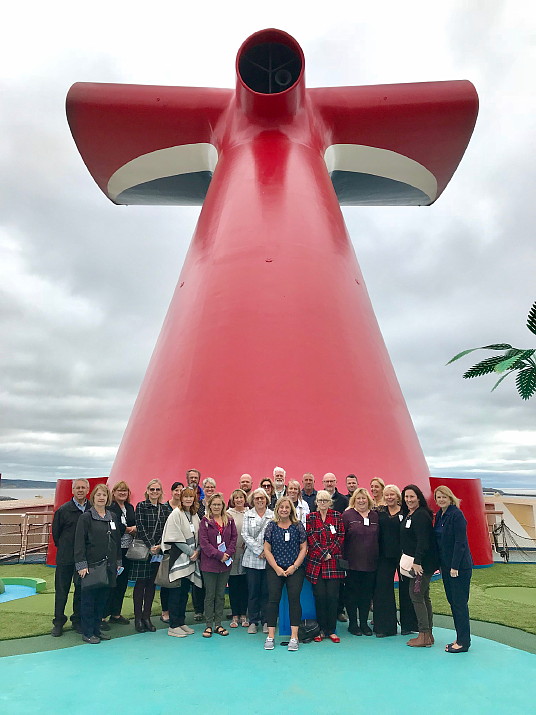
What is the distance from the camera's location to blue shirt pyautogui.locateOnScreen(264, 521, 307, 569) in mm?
4738

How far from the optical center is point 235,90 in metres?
9.21

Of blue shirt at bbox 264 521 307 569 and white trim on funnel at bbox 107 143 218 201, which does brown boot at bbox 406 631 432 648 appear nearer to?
blue shirt at bbox 264 521 307 569

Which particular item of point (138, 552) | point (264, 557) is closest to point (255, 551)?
point (264, 557)

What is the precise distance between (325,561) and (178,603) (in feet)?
4.59

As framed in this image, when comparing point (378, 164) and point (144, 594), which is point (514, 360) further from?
point (378, 164)

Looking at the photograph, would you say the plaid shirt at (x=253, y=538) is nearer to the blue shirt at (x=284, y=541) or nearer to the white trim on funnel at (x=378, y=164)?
the blue shirt at (x=284, y=541)

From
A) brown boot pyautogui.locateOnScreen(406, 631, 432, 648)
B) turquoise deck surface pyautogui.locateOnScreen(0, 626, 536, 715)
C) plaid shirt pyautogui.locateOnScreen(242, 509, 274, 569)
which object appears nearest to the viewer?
turquoise deck surface pyautogui.locateOnScreen(0, 626, 536, 715)

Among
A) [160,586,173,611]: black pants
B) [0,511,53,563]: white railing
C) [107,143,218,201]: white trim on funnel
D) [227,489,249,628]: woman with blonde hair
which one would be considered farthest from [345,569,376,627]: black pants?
[107,143,218,201]: white trim on funnel

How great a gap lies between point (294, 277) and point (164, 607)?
4.53m

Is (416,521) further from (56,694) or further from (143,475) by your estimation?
(143,475)

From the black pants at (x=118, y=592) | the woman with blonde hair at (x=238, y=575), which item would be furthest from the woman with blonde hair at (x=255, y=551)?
the black pants at (x=118, y=592)

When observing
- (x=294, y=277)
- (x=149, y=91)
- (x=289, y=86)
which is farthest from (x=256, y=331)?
(x=149, y=91)

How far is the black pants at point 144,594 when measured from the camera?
4.99m

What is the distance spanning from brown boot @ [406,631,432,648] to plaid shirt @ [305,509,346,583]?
0.75 meters
